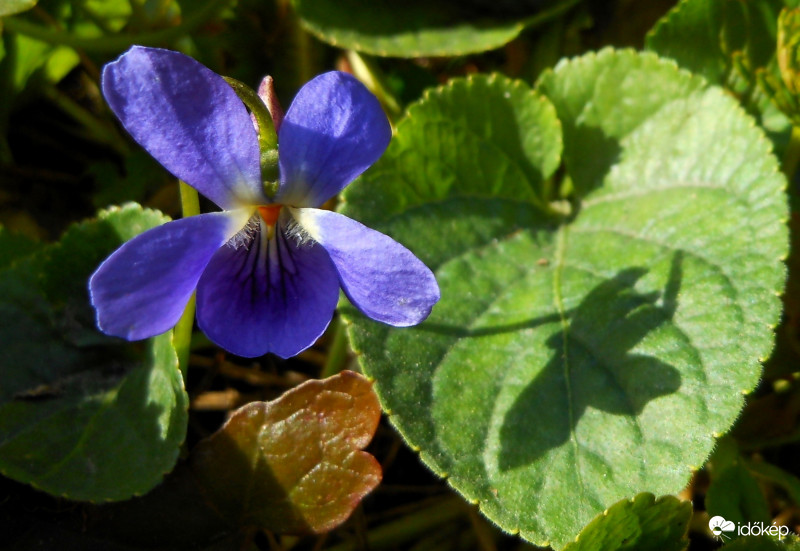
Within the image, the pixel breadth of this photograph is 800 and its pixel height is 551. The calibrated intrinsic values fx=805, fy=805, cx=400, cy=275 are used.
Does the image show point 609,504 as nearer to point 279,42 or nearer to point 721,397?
point 721,397

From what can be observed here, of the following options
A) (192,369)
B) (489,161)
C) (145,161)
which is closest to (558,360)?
(489,161)

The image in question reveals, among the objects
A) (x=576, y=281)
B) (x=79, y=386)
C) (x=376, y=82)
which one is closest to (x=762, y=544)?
(x=576, y=281)

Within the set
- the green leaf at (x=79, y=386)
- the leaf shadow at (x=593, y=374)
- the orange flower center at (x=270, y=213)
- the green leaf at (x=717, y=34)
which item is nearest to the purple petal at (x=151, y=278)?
the orange flower center at (x=270, y=213)

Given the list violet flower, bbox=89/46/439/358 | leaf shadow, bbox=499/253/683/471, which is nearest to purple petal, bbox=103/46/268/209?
violet flower, bbox=89/46/439/358

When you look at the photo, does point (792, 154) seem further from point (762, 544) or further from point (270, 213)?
point (270, 213)

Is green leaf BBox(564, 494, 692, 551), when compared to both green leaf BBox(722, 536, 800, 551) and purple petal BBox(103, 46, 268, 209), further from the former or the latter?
purple petal BBox(103, 46, 268, 209)

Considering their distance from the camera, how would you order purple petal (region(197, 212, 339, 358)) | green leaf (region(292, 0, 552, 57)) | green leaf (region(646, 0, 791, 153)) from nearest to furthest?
purple petal (region(197, 212, 339, 358)) → green leaf (region(646, 0, 791, 153)) → green leaf (region(292, 0, 552, 57))

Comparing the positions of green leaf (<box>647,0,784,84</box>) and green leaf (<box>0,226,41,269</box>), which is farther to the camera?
green leaf (<box>647,0,784,84</box>)
